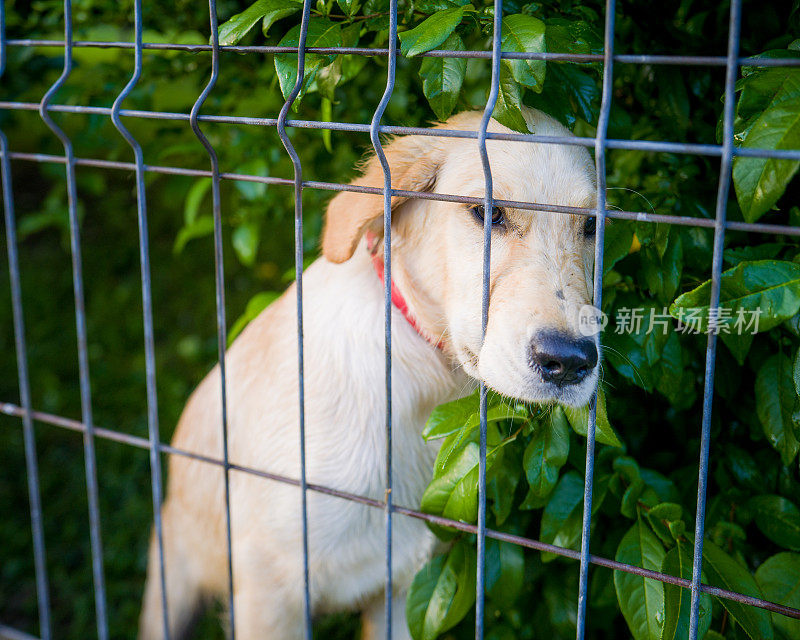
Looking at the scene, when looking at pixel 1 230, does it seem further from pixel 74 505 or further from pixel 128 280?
pixel 74 505

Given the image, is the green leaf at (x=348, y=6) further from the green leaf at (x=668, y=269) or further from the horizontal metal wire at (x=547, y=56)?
the green leaf at (x=668, y=269)

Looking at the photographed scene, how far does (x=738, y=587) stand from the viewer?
1327 millimetres

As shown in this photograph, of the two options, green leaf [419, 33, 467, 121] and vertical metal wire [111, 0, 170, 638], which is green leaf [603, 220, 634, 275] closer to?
green leaf [419, 33, 467, 121]

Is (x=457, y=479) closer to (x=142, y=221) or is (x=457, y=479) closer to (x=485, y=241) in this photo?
(x=485, y=241)

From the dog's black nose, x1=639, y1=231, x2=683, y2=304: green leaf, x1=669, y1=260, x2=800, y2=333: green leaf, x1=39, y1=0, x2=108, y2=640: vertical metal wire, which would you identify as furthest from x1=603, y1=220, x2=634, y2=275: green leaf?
x1=39, y1=0, x2=108, y2=640: vertical metal wire

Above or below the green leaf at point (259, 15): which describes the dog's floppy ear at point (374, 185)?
below

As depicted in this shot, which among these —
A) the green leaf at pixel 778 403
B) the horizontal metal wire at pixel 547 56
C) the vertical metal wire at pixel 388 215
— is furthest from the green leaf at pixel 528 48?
the green leaf at pixel 778 403

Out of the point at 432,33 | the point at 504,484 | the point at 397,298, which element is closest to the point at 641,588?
the point at 504,484

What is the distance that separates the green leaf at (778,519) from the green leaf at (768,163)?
2.49 ft

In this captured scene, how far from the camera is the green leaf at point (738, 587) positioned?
4.30 feet

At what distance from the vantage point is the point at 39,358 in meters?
4.88

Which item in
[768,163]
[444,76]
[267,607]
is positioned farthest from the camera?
[267,607]

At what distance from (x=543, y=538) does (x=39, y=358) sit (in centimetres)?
418

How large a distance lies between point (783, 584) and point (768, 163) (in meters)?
0.82
